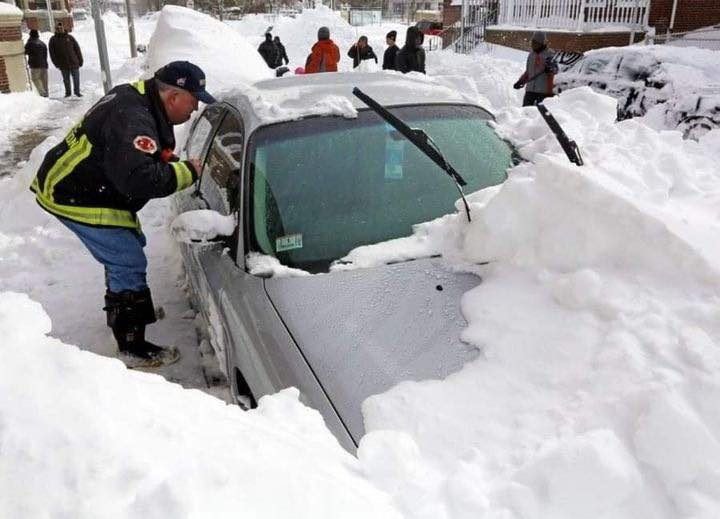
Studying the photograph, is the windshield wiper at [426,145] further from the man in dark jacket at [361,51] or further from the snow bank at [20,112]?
the man in dark jacket at [361,51]

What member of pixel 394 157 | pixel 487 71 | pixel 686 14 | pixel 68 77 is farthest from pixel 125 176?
pixel 686 14

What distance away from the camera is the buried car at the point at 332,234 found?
2031mm

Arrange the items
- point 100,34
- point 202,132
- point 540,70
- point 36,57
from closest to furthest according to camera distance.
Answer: point 202,132 → point 540,70 → point 100,34 → point 36,57

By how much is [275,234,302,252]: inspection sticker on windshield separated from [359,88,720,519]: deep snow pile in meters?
0.35

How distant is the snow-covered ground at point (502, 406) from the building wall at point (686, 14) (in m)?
13.7

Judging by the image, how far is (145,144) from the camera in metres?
3.09

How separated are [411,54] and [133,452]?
1026cm

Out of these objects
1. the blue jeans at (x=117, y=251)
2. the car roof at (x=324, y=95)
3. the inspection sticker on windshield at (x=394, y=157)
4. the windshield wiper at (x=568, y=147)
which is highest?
the car roof at (x=324, y=95)

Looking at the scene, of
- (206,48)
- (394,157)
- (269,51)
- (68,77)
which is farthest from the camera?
(68,77)

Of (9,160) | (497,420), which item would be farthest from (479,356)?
(9,160)

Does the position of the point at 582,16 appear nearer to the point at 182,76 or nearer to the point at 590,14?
the point at 590,14

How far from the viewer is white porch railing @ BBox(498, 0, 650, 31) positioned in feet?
48.7

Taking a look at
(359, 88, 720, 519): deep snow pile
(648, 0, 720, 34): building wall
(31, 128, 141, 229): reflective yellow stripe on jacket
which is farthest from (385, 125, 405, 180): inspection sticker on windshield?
(648, 0, 720, 34): building wall

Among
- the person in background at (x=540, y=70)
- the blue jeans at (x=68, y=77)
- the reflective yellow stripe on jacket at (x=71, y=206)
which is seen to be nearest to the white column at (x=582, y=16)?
the person in background at (x=540, y=70)
